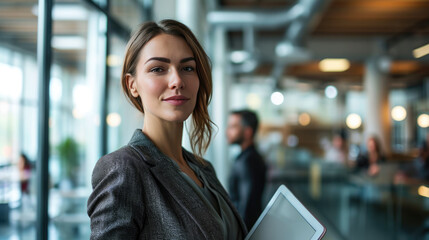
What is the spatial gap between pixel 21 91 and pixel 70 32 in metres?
1.29

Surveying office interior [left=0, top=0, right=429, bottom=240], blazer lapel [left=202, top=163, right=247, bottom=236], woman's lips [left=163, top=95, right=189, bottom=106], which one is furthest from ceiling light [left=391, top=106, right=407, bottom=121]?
woman's lips [left=163, top=95, right=189, bottom=106]

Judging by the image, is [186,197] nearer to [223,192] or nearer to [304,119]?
[223,192]

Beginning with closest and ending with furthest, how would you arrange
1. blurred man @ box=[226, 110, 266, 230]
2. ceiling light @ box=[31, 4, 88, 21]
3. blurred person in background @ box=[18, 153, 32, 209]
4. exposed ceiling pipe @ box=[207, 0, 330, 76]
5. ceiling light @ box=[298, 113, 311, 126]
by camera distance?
blurred man @ box=[226, 110, 266, 230] < ceiling light @ box=[31, 4, 88, 21] < blurred person in background @ box=[18, 153, 32, 209] < exposed ceiling pipe @ box=[207, 0, 330, 76] < ceiling light @ box=[298, 113, 311, 126]

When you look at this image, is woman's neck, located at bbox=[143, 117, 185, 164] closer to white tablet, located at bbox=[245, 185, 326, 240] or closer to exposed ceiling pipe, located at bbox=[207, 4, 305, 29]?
white tablet, located at bbox=[245, 185, 326, 240]

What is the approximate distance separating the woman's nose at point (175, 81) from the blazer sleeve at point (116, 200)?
9.0 inches

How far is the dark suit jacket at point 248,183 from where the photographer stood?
2769 millimetres

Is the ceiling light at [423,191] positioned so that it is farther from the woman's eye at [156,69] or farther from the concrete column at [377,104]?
the concrete column at [377,104]

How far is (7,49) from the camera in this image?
14.5 feet

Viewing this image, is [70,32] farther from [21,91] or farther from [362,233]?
[362,233]

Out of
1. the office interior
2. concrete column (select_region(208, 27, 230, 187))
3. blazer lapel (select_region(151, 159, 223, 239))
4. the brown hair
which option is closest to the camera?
blazer lapel (select_region(151, 159, 223, 239))

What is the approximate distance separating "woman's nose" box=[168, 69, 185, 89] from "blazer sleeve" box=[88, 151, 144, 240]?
229 mm

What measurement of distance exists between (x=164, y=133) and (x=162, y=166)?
0.46ft

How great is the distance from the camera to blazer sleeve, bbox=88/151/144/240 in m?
0.88

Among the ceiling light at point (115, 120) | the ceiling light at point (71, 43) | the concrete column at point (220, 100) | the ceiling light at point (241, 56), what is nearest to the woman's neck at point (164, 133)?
the ceiling light at point (115, 120)
